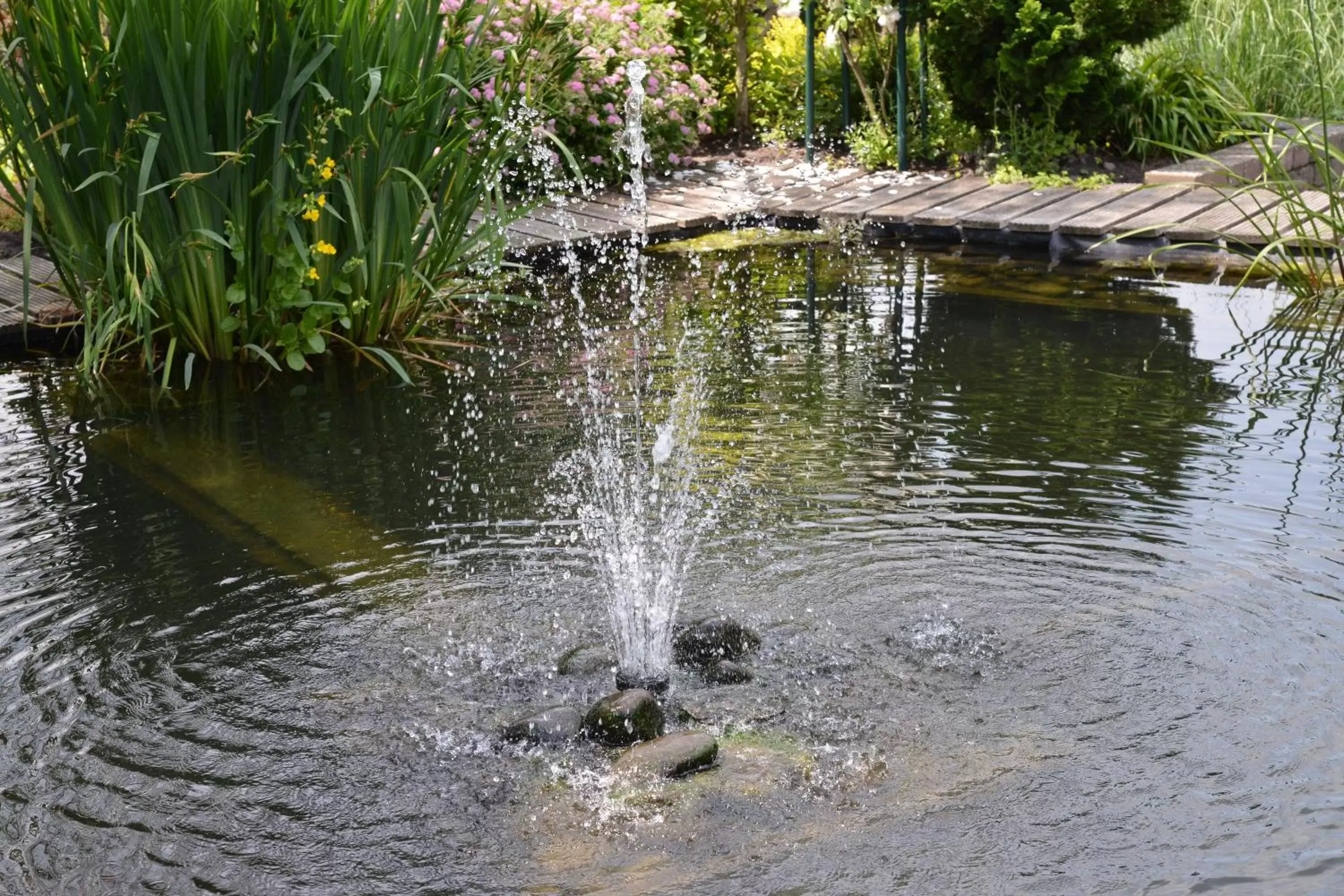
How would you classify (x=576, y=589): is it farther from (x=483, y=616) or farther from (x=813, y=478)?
(x=813, y=478)

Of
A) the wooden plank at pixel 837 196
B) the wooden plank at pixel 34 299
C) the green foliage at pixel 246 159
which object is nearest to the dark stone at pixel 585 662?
the green foliage at pixel 246 159

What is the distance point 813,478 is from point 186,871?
2715 millimetres

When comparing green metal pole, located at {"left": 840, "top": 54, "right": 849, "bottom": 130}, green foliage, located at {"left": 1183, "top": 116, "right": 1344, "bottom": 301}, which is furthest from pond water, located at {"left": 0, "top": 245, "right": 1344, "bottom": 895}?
green metal pole, located at {"left": 840, "top": 54, "right": 849, "bottom": 130}

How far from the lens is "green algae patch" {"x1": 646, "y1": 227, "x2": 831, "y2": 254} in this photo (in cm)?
926

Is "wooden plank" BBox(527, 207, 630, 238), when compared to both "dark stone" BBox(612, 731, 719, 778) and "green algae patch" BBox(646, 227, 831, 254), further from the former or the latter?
"dark stone" BBox(612, 731, 719, 778)

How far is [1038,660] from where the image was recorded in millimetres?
3875

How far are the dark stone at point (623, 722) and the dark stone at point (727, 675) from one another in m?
0.33

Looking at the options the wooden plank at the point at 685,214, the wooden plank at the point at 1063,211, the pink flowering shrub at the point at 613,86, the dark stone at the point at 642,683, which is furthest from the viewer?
the pink flowering shrub at the point at 613,86

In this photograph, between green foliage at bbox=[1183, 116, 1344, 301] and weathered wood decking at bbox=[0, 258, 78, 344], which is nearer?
green foliage at bbox=[1183, 116, 1344, 301]

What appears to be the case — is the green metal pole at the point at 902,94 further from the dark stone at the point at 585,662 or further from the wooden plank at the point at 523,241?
the dark stone at the point at 585,662

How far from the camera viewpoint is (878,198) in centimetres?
976

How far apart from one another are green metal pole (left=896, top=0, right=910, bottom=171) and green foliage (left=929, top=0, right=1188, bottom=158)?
215 millimetres

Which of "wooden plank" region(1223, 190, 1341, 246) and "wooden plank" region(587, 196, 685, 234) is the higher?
"wooden plank" region(587, 196, 685, 234)

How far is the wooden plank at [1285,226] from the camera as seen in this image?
24.0ft
